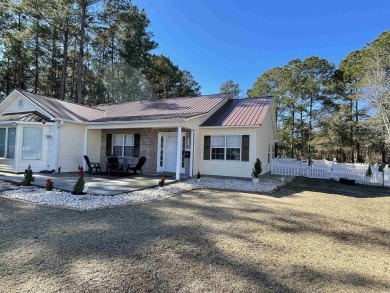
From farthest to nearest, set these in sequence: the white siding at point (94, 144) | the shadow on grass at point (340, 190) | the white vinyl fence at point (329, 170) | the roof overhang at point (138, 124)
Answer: the white siding at point (94, 144), the white vinyl fence at point (329, 170), the roof overhang at point (138, 124), the shadow on grass at point (340, 190)

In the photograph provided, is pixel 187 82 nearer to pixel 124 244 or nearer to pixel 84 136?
pixel 84 136

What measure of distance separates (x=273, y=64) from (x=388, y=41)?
45.1 ft

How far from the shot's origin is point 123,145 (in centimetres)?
1471

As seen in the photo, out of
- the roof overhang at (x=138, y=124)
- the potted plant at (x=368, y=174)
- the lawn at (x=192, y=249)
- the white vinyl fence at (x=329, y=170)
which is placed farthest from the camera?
the potted plant at (x=368, y=174)

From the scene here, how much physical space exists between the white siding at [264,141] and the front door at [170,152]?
14.5 ft

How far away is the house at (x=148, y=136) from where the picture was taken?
40.5 ft

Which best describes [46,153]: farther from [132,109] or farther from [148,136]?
[132,109]

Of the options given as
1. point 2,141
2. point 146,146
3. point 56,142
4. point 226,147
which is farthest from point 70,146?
point 226,147

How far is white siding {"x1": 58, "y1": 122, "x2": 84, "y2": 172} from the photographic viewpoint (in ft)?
43.8

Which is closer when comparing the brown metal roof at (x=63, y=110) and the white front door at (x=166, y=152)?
the brown metal roof at (x=63, y=110)

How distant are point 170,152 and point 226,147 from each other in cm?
310

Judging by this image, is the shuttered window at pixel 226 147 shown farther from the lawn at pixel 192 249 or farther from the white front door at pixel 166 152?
the lawn at pixel 192 249

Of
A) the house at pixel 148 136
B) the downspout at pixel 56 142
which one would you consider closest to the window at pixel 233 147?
the house at pixel 148 136

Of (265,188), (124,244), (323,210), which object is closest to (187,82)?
(265,188)
